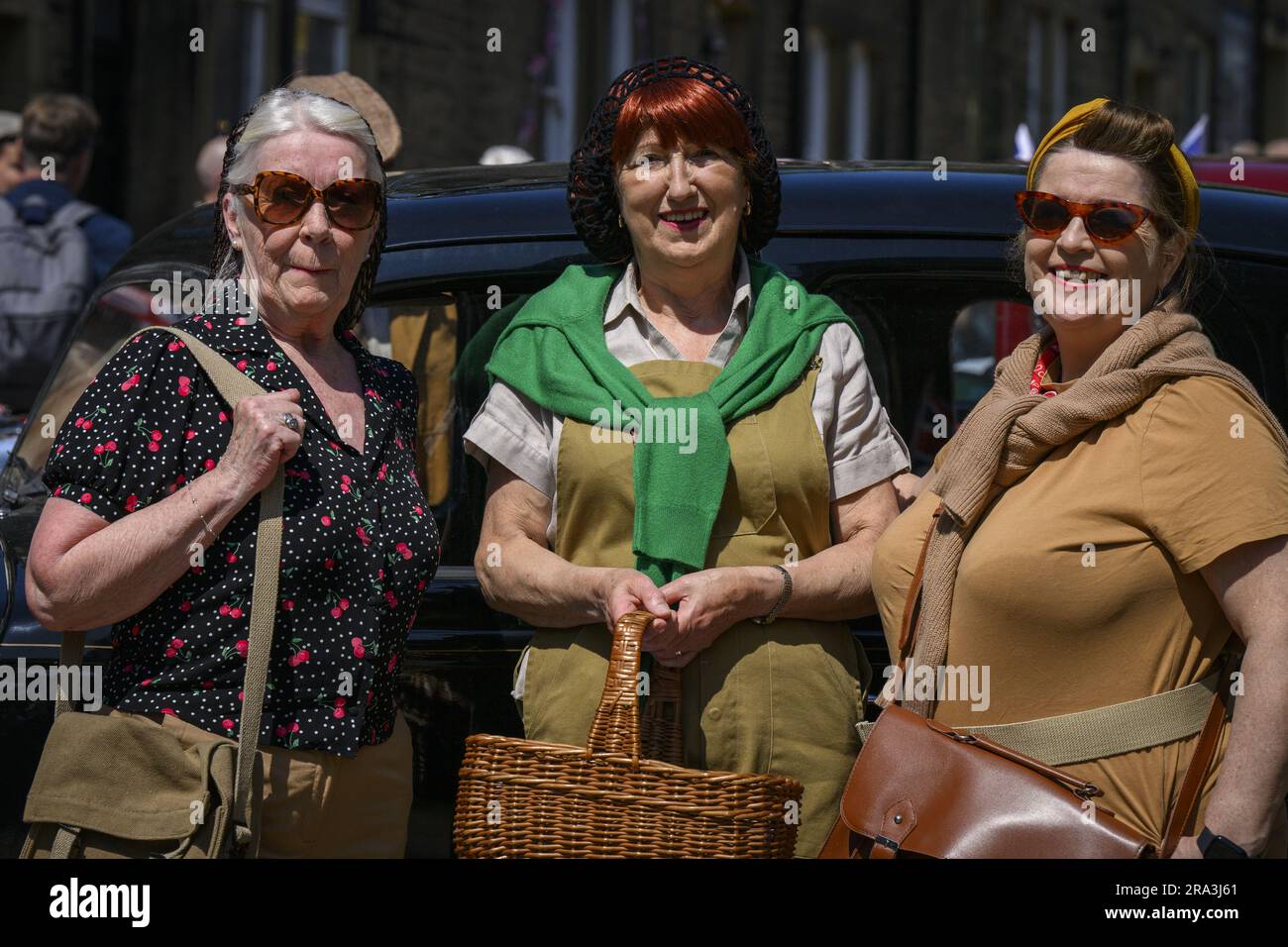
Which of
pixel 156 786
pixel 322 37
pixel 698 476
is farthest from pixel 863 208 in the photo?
pixel 322 37

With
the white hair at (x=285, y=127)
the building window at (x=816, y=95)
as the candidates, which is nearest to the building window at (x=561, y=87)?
the building window at (x=816, y=95)

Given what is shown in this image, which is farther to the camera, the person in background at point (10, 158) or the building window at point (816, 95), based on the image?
the building window at point (816, 95)

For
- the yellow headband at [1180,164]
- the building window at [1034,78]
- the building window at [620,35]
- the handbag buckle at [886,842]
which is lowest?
the handbag buckle at [886,842]

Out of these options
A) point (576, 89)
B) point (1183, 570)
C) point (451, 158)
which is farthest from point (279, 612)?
point (576, 89)

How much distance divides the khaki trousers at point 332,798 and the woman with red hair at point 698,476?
33 centimetres

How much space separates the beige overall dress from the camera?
331 cm

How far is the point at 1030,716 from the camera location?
9.82 ft

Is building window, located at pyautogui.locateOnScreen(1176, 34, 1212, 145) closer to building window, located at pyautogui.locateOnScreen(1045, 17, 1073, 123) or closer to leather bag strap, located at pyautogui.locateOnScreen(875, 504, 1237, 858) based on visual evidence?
building window, located at pyautogui.locateOnScreen(1045, 17, 1073, 123)

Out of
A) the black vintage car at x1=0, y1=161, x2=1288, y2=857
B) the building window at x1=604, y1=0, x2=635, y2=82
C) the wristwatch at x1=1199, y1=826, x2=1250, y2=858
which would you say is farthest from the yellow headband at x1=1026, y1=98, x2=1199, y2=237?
the building window at x1=604, y1=0, x2=635, y2=82

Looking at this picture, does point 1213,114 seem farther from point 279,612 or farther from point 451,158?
point 279,612

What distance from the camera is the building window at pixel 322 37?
531 inches

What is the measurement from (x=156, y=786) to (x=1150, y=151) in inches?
78.1

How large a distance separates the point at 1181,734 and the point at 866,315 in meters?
1.27

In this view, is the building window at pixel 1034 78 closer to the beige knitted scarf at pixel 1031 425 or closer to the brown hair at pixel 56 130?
the brown hair at pixel 56 130
